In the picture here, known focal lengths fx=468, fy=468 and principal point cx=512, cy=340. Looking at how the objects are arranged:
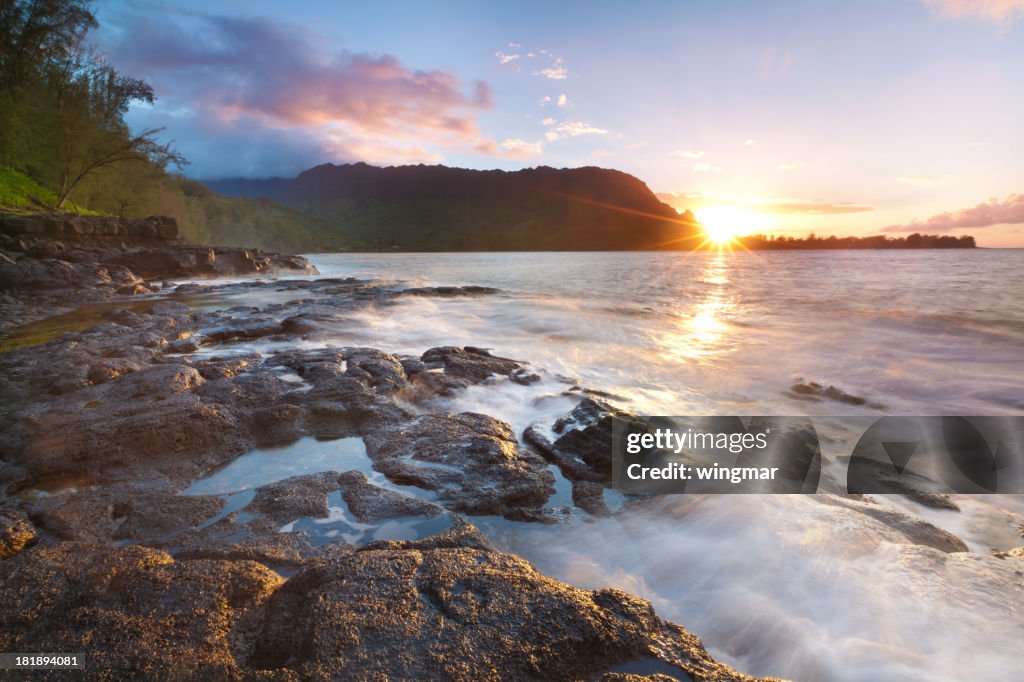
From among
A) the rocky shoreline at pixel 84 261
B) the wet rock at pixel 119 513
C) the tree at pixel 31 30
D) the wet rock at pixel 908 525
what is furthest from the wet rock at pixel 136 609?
the tree at pixel 31 30

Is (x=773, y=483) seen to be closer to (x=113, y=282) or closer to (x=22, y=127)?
(x=113, y=282)

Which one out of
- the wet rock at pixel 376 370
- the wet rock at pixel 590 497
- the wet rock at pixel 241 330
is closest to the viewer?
the wet rock at pixel 590 497

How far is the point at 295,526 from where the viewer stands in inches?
131

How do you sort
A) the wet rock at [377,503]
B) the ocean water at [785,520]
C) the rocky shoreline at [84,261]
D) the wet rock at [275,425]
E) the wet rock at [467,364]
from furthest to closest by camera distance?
the rocky shoreline at [84,261], the wet rock at [467,364], the wet rock at [275,425], the wet rock at [377,503], the ocean water at [785,520]

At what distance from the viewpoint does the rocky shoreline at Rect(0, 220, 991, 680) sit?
204cm

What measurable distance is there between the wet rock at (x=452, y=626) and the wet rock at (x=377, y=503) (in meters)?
0.92

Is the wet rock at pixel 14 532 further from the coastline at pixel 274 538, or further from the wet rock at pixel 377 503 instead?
the wet rock at pixel 377 503

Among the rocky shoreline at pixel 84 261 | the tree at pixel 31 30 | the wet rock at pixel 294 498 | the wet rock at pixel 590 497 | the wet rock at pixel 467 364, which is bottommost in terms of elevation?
the wet rock at pixel 590 497

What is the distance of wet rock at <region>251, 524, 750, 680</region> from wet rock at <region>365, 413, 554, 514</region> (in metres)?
1.24

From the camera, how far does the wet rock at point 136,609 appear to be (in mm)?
1933

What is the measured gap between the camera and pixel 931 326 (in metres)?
14.3

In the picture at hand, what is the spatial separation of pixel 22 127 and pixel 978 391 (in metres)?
43.4

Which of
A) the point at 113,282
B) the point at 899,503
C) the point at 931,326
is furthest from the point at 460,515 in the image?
the point at 113,282

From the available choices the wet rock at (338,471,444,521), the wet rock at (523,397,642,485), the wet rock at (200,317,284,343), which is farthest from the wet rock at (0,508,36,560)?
the wet rock at (200,317,284,343)
